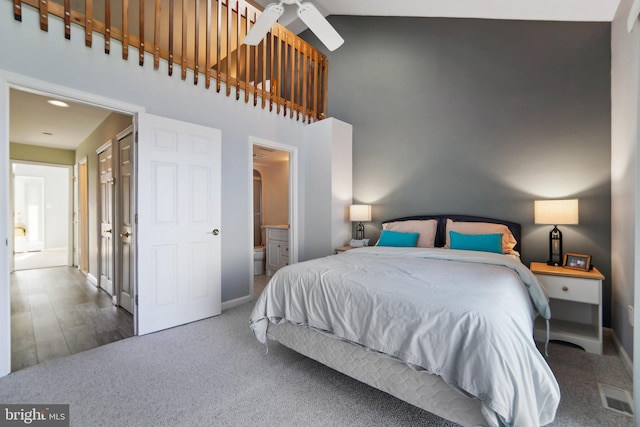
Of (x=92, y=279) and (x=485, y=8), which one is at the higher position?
(x=485, y=8)

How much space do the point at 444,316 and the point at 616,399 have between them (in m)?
1.42

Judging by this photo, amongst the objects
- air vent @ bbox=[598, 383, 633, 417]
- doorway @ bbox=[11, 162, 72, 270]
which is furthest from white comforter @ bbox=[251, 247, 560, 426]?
doorway @ bbox=[11, 162, 72, 270]

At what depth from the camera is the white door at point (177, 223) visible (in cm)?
267

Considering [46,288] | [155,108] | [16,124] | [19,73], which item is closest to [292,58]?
[155,108]

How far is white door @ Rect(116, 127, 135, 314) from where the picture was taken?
10.5 feet

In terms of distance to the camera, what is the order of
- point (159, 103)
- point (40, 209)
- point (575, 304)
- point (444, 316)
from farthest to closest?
point (40, 209)
point (159, 103)
point (575, 304)
point (444, 316)

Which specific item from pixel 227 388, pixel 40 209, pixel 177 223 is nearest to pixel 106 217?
pixel 177 223

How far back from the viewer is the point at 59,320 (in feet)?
9.87

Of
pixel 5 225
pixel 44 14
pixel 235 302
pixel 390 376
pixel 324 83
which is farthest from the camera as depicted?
pixel 324 83

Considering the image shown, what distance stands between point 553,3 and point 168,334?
A: 15.9ft

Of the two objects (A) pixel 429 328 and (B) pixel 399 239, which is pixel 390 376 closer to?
(A) pixel 429 328

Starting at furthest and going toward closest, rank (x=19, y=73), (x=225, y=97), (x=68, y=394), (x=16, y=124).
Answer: (x=16, y=124) < (x=225, y=97) < (x=19, y=73) < (x=68, y=394)

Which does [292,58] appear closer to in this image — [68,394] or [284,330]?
[284,330]

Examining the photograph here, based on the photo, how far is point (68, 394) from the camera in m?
1.80
